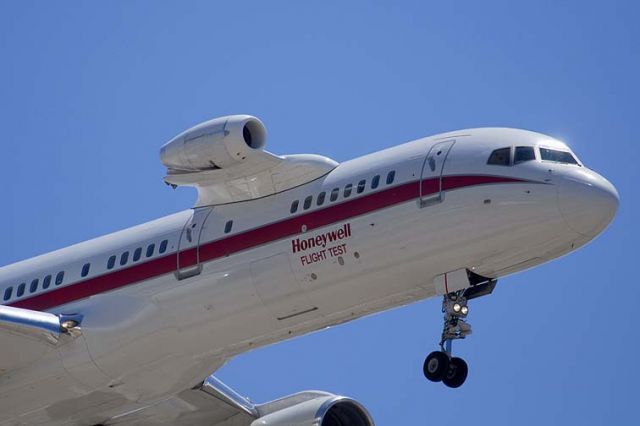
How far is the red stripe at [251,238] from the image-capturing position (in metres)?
35.0

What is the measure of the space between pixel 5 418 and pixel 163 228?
16.9ft

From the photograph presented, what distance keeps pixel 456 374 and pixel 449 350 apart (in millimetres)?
516

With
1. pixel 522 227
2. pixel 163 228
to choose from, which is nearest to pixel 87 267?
pixel 163 228

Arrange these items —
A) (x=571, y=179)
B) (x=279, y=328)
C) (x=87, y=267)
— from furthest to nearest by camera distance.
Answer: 1. (x=87, y=267)
2. (x=279, y=328)
3. (x=571, y=179)

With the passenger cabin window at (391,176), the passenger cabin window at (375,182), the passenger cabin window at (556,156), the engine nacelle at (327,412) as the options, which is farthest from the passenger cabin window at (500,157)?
the engine nacelle at (327,412)

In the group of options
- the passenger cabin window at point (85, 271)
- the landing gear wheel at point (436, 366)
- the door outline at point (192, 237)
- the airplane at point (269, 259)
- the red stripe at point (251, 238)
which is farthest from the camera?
the passenger cabin window at point (85, 271)

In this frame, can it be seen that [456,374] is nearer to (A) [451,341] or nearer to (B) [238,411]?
(A) [451,341]

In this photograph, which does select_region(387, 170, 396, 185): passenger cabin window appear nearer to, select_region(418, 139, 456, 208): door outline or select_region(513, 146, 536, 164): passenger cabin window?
select_region(418, 139, 456, 208): door outline

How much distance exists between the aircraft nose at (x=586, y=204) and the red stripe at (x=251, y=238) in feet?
3.35

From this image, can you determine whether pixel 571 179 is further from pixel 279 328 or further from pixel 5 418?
pixel 5 418

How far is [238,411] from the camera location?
4166cm

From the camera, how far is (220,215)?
37.7 m

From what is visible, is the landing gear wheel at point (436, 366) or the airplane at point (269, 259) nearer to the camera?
the airplane at point (269, 259)

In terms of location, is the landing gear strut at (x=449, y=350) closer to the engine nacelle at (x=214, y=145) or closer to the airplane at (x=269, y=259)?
the airplane at (x=269, y=259)
